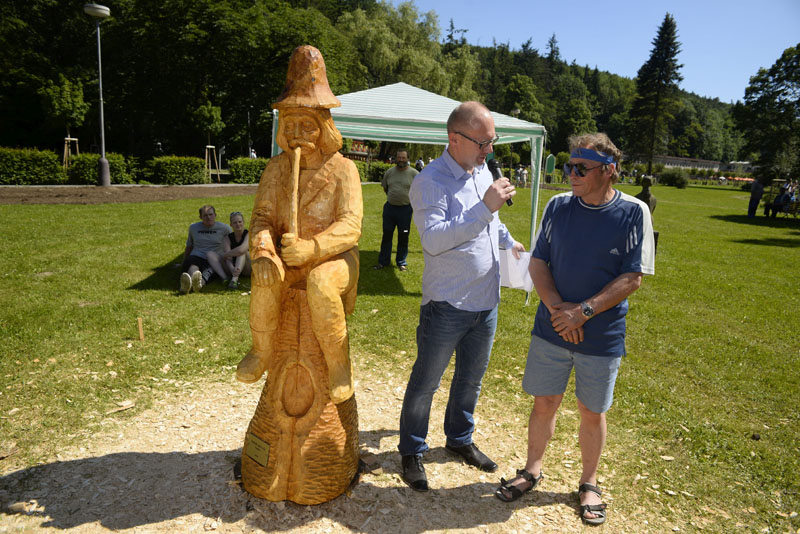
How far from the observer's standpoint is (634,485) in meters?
3.09

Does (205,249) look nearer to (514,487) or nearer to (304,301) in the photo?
(304,301)

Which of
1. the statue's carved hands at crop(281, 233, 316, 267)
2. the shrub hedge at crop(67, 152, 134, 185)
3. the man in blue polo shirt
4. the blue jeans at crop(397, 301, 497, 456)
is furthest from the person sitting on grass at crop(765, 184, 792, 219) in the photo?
the shrub hedge at crop(67, 152, 134, 185)

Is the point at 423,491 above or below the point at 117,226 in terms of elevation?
below

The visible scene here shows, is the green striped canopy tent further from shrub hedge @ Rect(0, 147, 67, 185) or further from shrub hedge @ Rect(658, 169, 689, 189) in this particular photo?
shrub hedge @ Rect(658, 169, 689, 189)

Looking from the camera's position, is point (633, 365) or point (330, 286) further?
point (633, 365)

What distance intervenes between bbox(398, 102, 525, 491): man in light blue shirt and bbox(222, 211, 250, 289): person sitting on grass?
4.67m

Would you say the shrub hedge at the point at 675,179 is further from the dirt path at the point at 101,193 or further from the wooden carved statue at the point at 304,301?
the wooden carved statue at the point at 304,301

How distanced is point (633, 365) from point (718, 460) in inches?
65.6

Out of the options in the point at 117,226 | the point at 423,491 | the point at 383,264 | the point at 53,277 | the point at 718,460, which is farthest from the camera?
the point at 117,226

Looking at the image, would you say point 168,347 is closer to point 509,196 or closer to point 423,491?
point 423,491

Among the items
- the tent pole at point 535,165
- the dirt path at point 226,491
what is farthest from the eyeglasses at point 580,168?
the tent pole at point 535,165

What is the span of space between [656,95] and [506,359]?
184 ft

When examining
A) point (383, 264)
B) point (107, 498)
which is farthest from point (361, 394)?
point (383, 264)

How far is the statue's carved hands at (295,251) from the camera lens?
7.66 ft
